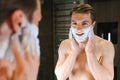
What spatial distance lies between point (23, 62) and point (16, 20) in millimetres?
102

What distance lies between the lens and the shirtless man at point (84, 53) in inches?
49.4

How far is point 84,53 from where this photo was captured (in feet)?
4.47

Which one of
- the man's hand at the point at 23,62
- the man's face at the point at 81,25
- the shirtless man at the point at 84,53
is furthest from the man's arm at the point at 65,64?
the man's hand at the point at 23,62

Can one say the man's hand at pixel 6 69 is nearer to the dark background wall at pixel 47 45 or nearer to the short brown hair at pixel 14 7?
the short brown hair at pixel 14 7

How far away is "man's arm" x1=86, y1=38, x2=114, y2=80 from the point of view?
48.8 inches

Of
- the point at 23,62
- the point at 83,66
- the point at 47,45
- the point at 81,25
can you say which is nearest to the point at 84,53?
the point at 83,66

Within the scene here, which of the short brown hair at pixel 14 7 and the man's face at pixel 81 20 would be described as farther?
the man's face at pixel 81 20

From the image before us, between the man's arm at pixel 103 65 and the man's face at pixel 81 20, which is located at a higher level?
the man's face at pixel 81 20

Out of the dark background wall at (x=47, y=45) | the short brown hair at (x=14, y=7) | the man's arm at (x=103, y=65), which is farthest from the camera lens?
the dark background wall at (x=47, y=45)

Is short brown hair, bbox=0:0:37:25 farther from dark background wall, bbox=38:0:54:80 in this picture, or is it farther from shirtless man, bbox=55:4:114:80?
dark background wall, bbox=38:0:54:80

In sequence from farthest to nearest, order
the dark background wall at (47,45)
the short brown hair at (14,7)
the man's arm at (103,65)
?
the dark background wall at (47,45) < the man's arm at (103,65) < the short brown hair at (14,7)

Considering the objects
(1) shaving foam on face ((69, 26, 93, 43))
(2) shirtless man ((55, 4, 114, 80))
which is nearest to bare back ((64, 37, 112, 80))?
(2) shirtless man ((55, 4, 114, 80))

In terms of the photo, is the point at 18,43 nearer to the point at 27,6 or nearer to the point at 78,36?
the point at 27,6

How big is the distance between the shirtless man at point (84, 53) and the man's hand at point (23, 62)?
27.5 inches
